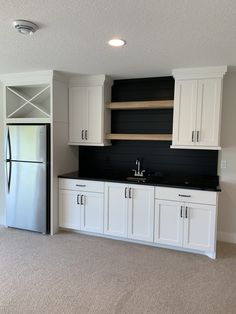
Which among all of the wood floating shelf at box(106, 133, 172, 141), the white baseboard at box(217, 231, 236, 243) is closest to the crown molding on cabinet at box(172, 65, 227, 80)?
the wood floating shelf at box(106, 133, 172, 141)

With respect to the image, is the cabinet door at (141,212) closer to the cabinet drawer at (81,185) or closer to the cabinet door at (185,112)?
the cabinet drawer at (81,185)

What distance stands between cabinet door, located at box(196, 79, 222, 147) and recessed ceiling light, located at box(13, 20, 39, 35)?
86.6 inches

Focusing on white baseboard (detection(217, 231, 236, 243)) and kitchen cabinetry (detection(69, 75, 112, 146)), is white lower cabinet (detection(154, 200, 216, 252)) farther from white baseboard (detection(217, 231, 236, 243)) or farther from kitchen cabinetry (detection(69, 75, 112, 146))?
kitchen cabinetry (detection(69, 75, 112, 146))

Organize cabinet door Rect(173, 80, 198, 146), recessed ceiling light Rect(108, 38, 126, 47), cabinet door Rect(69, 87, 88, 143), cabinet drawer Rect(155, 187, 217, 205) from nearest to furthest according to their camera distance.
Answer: recessed ceiling light Rect(108, 38, 126, 47), cabinet drawer Rect(155, 187, 217, 205), cabinet door Rect(173, 80, 198, 146), cabinet door Rect(69, 87, 88, 143)

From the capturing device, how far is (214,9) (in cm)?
184

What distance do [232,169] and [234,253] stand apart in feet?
3.71

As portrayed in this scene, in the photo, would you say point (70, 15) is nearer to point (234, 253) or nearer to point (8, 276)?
point (8, 276)

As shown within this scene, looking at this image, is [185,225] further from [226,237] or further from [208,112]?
[208,112]

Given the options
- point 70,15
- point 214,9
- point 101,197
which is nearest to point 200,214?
point 101,197

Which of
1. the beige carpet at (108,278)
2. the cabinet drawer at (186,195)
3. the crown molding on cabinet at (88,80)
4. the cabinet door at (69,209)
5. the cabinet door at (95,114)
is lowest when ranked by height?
the beige carpet at (108,278)

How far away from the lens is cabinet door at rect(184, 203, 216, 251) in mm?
3264

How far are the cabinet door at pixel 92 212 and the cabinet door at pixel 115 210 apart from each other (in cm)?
10

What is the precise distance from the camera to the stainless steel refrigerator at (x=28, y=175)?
3.86 meters

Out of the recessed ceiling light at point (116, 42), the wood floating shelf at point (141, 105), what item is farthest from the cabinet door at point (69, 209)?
the recessed ceiling light at point (116, 42)
